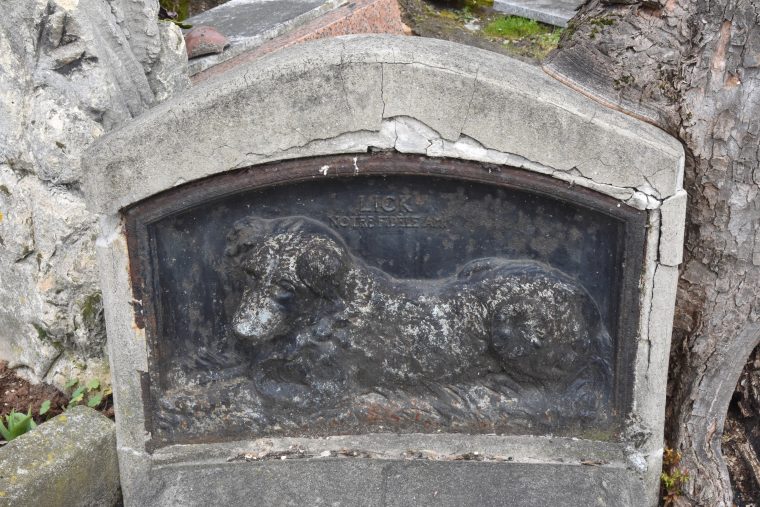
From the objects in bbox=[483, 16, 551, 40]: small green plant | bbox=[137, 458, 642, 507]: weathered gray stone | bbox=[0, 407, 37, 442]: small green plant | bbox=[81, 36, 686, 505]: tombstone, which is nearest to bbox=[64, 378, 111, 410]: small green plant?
bbox=[0, 407, 37, 442]: small green plant

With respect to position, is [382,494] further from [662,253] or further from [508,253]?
[662,253]

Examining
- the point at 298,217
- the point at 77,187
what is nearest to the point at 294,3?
the point at 77,187

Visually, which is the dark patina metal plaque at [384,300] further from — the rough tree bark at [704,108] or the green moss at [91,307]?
the green moss at [91,307]

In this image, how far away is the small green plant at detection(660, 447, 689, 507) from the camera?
2799 millimetres

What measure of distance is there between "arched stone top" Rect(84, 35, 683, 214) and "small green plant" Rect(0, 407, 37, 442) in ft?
3.66

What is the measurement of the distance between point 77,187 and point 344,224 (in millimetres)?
1145

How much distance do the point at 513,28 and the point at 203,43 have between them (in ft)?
Result: 10.9

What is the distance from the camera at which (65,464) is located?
8.82 ft

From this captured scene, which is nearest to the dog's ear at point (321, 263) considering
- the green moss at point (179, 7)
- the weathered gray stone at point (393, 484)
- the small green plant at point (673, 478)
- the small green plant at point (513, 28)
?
the weathered gray stone at point (393, 484)

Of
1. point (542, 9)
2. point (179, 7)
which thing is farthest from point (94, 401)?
point (542, 9)

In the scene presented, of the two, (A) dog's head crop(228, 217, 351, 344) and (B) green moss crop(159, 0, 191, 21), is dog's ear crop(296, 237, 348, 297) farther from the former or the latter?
(B) green moss crop(159, 0, 191, 21)

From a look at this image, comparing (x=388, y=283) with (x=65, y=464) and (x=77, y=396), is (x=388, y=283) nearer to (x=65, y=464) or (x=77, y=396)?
(x=65, y=464)

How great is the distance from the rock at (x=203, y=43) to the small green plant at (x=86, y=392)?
1610 millimetres

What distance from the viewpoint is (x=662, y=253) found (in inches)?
94.8
